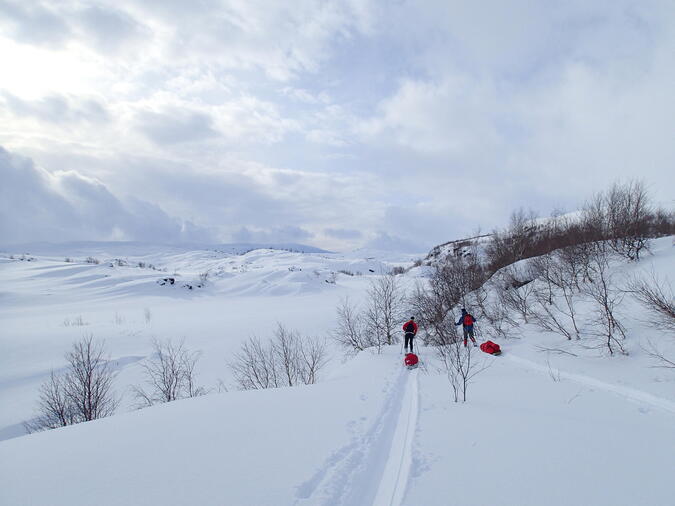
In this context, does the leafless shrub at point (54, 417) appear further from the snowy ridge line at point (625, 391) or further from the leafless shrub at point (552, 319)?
the leafless shrub at point (552, 319)

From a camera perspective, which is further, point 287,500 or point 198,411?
point 198,411

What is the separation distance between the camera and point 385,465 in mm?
4805

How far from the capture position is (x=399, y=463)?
189 inches

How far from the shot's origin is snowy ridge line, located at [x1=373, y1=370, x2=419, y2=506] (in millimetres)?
4051

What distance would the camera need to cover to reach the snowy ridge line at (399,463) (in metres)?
4.05

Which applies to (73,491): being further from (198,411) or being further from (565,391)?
(565,391)

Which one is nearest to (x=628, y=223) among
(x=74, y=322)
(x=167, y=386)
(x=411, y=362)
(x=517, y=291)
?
(x=517, y=291)

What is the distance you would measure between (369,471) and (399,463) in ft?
1.75

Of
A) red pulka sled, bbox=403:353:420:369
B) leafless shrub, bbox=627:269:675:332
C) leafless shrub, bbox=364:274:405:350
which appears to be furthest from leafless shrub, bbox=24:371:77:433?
leafless shrub, bbox=627:269:675:332

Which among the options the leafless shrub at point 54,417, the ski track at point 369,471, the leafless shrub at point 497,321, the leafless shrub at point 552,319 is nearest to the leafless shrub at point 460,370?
the ski track at point 369,471

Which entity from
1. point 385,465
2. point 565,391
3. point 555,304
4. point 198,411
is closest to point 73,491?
point 198,411

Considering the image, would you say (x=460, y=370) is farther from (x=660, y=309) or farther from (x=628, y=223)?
(x=628, y=223)

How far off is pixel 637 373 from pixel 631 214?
566 inches

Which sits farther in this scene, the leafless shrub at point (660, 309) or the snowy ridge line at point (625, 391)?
the leafless shrub at point (660, 309)
